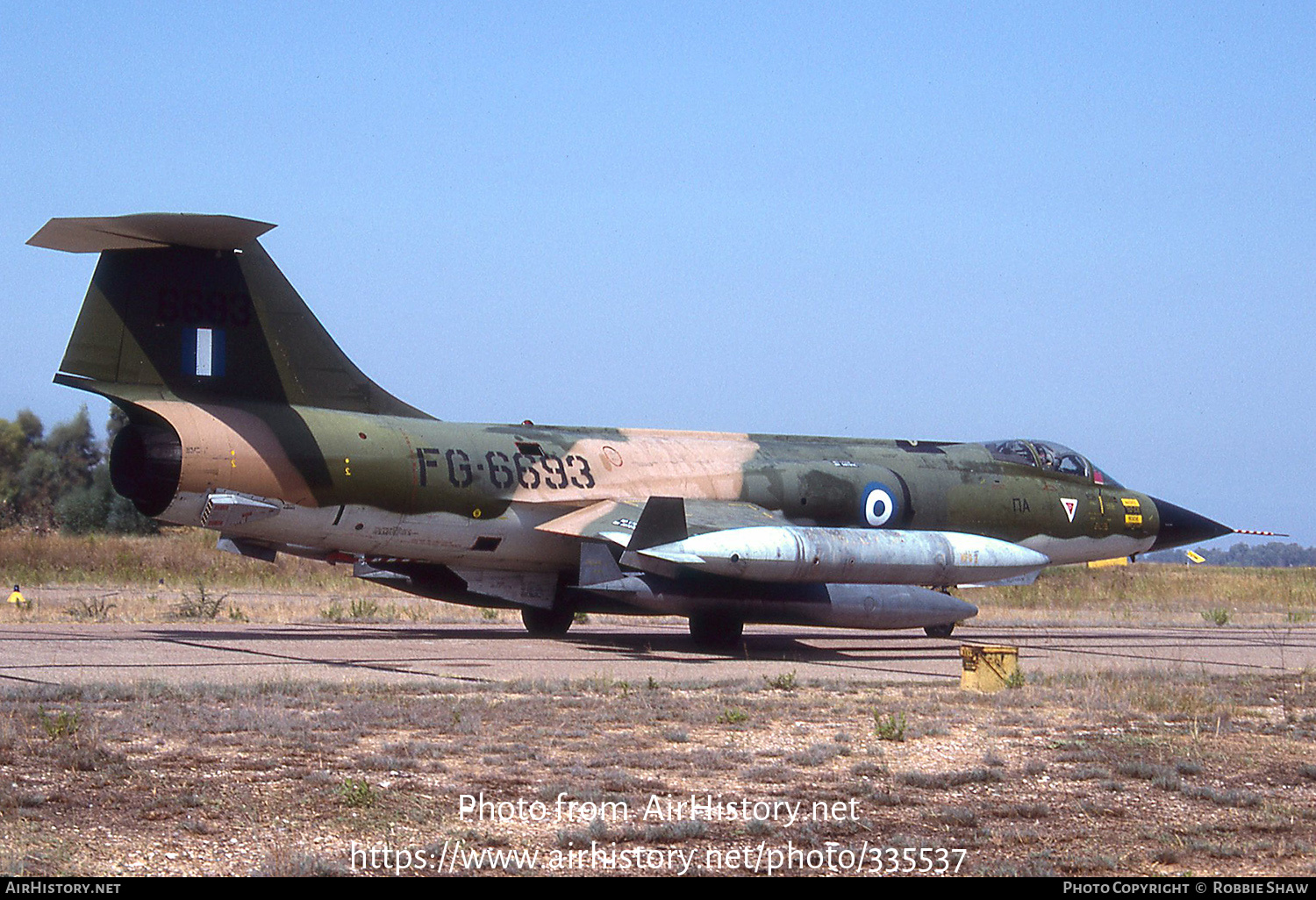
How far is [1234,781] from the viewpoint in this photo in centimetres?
806

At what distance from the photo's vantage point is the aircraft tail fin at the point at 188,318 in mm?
15047

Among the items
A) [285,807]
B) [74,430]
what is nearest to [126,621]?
[285,807]

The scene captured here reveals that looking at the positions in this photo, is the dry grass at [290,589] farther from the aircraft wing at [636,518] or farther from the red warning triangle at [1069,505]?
the aircraft wing at [636,518]

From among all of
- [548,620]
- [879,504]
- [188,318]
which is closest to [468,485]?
[548,620]

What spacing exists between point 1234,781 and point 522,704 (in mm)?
5066

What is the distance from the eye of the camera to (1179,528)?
894 inches

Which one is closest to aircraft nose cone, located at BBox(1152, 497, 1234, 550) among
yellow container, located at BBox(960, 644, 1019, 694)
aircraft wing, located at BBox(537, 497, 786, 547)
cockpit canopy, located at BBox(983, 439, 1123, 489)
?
cockpit canopy, located at BBox(983, 439, 1123, 489)

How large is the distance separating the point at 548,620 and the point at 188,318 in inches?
255

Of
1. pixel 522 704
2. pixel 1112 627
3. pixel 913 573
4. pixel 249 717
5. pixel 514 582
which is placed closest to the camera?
pixel 249 717

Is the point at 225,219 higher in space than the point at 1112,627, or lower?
higher

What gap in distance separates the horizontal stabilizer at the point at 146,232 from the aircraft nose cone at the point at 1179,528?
15.0 meters

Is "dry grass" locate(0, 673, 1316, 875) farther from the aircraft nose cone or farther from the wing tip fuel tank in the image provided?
the aircraft nose cone

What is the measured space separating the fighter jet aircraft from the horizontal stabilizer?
32mm
